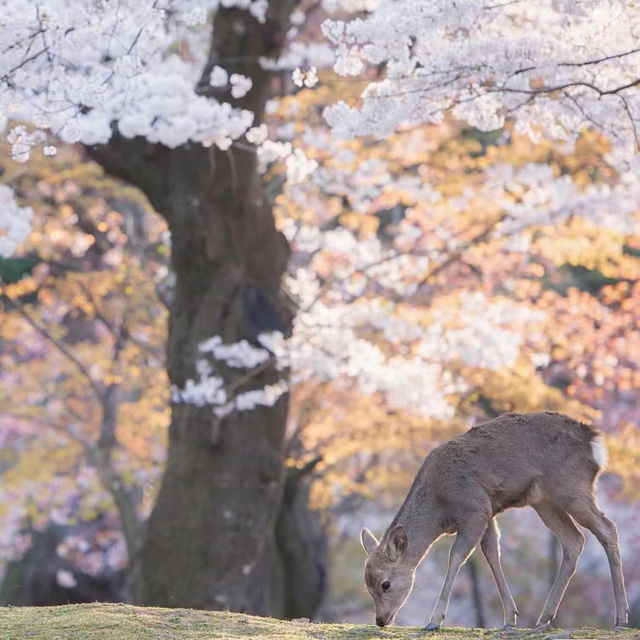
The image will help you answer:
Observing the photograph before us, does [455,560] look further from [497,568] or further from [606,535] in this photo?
[606,535]

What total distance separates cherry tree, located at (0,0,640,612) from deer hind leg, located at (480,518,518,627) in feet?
10.2

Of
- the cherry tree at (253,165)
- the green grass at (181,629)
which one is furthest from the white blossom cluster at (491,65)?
the green grass at (181,629)

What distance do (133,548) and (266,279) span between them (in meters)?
6.33

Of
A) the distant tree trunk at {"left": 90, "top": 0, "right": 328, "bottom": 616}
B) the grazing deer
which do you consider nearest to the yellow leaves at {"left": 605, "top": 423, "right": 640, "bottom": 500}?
the distant tree trunk at {"left": 90, "top": 0, "right": 328, "bottom": 616}

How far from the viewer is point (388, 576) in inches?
293

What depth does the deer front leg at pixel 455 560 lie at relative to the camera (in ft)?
23.7

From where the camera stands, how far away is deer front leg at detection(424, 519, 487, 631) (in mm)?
7215

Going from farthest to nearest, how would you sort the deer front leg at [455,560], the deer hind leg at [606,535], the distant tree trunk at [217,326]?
1. the distant tree trunk at [217,326]
2. the deer hind leg at [606,535]
3. the deer front leg at [455,560]

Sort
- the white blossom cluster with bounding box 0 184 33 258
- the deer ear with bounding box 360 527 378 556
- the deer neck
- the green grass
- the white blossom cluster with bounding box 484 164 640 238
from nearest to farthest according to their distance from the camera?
the green grass, the deer neck, the deer ear with bounding box 360 527 378 556, the white blossom cluster with bounding box 0 184 33 258, the white blossom cluster with bounding box 484 164 640 238

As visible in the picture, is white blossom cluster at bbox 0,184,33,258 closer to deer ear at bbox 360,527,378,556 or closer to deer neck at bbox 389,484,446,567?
deer ear at bbox 360,527,378,556

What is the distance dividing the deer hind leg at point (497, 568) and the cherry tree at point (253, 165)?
3116mm

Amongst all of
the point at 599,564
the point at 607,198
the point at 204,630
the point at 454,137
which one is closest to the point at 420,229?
the point at 454,137

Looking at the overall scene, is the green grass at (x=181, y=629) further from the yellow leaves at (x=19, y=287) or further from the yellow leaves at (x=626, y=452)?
the yellow leaves at (x=19, y=287)

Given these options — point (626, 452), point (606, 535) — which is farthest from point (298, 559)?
point (606, 535)
